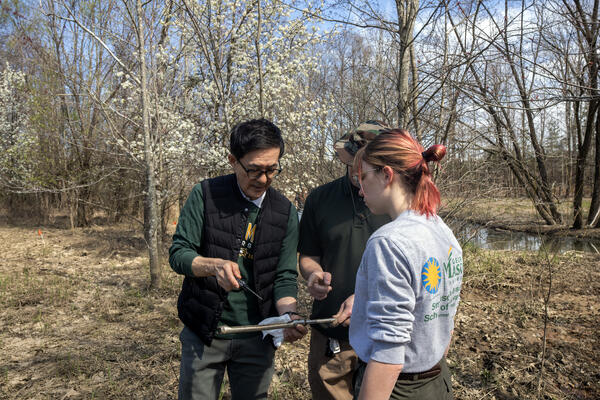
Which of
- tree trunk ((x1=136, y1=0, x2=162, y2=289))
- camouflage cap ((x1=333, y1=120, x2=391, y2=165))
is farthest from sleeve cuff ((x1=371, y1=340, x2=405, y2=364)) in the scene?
tree trunk ((x1=136, y1=0, x2=162, y2=289))

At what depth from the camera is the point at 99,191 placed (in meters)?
13.9

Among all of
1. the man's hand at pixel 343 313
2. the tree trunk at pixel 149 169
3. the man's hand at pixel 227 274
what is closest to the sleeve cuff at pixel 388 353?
the man's hand at pixel 343 313

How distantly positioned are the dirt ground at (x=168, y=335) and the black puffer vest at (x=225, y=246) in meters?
1.66

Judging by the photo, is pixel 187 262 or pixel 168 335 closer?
pixel 187 262

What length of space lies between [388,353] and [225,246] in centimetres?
100

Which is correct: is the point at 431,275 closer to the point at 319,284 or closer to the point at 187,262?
the point at 319,284

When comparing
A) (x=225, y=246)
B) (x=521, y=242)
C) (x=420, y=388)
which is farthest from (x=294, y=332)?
(x=521, y=242)

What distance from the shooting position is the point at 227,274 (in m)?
1.65

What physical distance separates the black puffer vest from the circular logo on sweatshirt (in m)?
0.94

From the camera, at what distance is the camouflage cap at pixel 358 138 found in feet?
7.01

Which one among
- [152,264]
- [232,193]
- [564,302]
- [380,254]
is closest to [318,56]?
[152,264]

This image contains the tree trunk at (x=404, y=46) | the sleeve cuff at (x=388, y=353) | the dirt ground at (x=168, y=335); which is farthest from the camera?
the tree trunk at (x=404, y=46)

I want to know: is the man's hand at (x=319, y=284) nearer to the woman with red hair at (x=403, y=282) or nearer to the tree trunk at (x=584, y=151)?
the woman with red hair at (x=403, y=282)

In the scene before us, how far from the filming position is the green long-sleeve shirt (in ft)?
6.02
